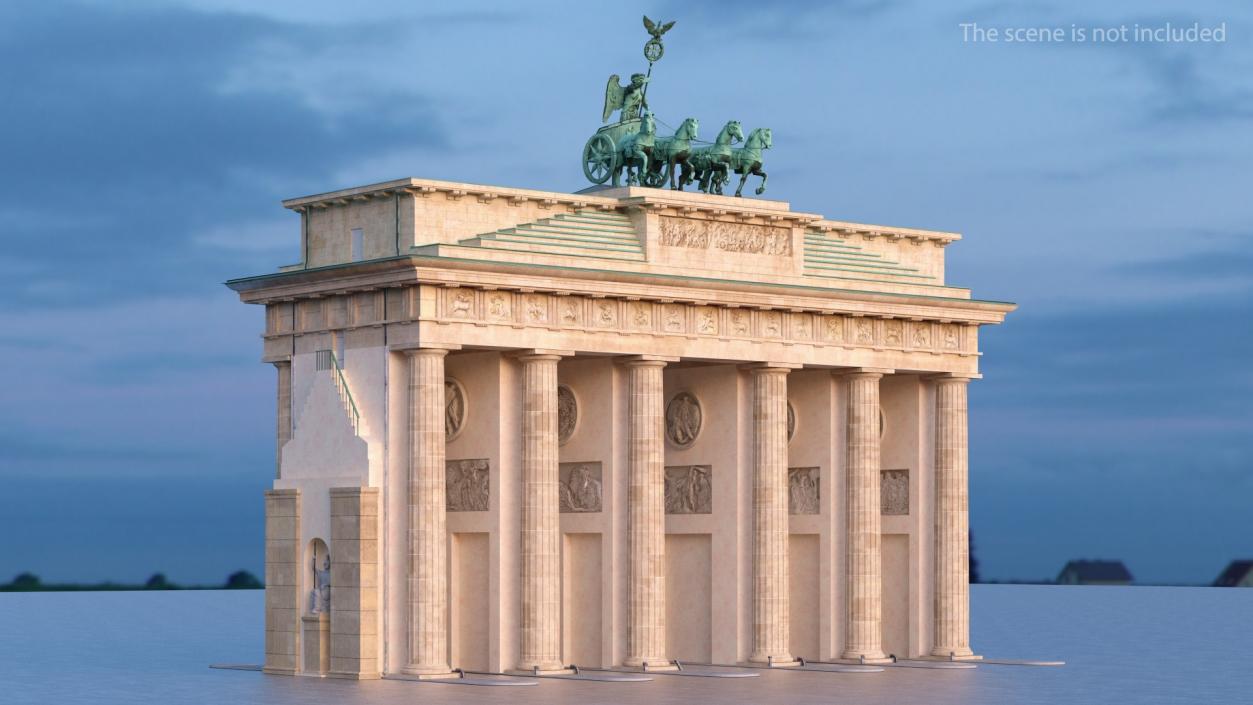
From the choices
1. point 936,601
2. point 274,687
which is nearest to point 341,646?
point 274,687

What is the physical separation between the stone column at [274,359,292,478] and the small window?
3.50 m

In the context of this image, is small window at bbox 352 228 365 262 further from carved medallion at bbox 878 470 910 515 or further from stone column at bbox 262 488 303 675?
carved medallion at bbox 878 470 910 515

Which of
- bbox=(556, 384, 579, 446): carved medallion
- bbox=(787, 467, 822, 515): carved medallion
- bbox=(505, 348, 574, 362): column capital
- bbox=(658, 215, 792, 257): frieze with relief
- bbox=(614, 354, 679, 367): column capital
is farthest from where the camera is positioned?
bbox=(787, 467, 822, 515): carved medallion

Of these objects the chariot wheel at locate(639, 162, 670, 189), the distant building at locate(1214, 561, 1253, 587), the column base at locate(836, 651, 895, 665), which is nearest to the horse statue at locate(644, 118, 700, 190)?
the chariot wheel at locate(639, 162, 670, 189)

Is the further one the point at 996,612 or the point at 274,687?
the point at 996,612

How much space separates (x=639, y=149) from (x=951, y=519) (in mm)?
15147

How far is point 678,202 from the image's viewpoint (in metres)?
62.3

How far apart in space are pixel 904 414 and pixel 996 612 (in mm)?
45767

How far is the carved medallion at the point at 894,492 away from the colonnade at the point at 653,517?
1033 mm

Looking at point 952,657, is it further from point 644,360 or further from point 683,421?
point 644,360

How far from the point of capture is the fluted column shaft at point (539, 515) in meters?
59.1

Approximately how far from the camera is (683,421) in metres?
66.9

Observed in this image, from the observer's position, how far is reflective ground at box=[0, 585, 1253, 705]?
53062 millimetres

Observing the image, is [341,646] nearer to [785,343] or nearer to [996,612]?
[785,343]
